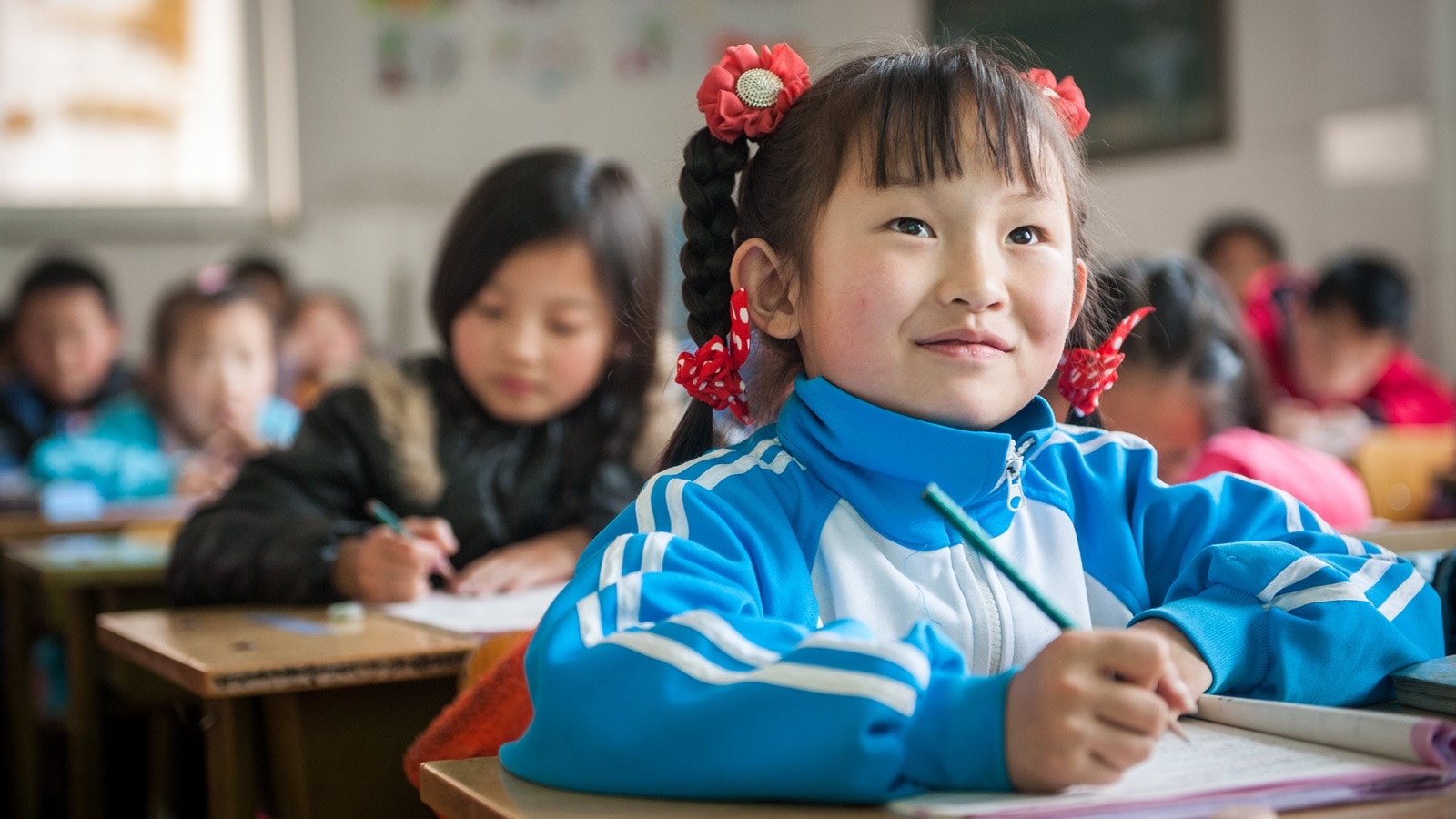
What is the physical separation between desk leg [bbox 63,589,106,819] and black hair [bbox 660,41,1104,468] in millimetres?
1606

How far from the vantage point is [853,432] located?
89cm

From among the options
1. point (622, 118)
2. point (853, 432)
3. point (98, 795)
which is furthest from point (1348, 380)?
point (853, 432)

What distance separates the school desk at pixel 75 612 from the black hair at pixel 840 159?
4.59 feet

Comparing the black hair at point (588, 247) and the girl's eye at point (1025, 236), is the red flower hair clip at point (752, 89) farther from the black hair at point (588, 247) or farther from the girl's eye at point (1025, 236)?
the black hair at point (588, 247)

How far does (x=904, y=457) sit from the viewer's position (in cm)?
88

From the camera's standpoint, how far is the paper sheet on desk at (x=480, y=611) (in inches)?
54.2

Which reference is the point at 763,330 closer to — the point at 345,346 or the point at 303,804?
the point at 303,804

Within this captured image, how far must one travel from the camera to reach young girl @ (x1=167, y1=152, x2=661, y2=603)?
71.5 inches

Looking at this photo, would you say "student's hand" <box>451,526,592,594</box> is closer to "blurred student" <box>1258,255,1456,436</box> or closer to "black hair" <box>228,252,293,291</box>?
"blurred student" <box>1258,255,1456,436</box>

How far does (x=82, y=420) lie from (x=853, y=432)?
3988mm

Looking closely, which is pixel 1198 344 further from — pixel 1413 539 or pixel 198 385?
pixel 198 385

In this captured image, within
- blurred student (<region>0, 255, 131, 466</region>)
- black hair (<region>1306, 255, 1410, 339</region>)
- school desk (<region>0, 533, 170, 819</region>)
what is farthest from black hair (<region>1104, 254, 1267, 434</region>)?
blurred student (<region>0, 255, 131, 466</region>)

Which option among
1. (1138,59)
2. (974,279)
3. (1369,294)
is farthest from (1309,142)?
(974,279)

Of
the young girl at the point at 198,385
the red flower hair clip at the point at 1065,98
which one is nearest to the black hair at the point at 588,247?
the red flower hair clip at the point at 1065,98
